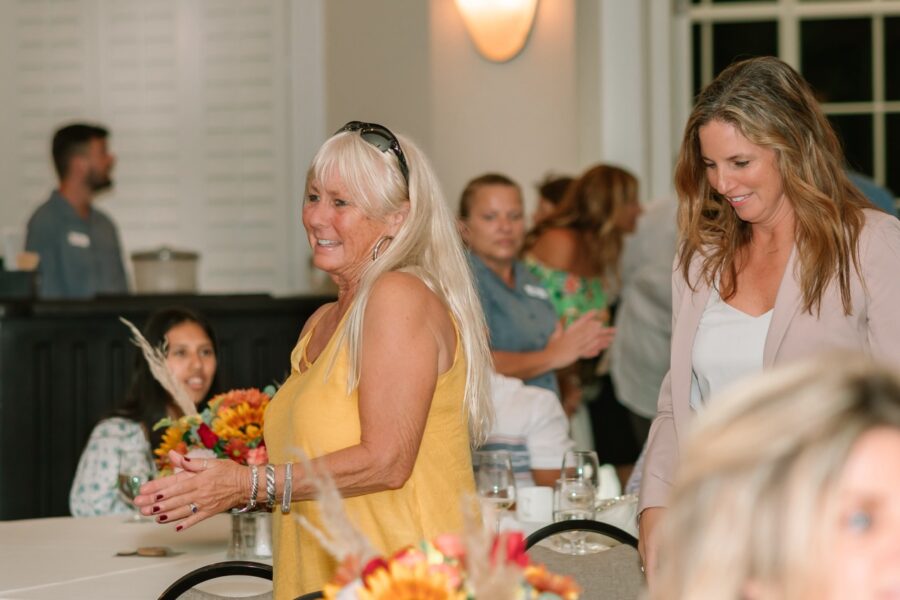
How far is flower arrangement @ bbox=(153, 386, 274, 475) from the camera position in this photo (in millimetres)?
2635

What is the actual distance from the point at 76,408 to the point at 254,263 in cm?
197

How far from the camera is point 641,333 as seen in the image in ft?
15.9

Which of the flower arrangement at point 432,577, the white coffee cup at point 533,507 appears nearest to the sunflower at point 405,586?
the flower arrangement at point 432,577

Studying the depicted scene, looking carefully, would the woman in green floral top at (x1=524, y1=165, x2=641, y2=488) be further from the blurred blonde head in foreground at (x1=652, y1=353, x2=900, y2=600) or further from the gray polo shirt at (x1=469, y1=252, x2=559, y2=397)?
the blurred blonde head in foreground at (x1=652, y1=353, x2=900, y2=600)

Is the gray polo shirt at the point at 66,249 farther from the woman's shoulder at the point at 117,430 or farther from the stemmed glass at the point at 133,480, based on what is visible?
the stemmed glass at the point at 133,480

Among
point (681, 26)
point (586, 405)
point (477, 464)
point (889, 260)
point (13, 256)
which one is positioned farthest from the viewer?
point (681, 26)

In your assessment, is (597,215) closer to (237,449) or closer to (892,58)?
(892,58)

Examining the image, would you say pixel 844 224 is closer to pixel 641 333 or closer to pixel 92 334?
pixel 641 333

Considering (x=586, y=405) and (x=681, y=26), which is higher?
(x=681, y=26)

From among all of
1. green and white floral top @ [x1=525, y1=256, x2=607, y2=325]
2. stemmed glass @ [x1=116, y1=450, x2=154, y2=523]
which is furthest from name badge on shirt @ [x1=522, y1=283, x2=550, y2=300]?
stemmed glass @ [x1=116, y1=450, x2=154, y2=523]

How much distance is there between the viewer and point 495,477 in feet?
9.37

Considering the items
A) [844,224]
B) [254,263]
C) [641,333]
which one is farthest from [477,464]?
[254,263]

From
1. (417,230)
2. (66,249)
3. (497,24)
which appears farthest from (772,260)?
(66,249)

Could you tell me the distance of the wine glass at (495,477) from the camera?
2844mm
